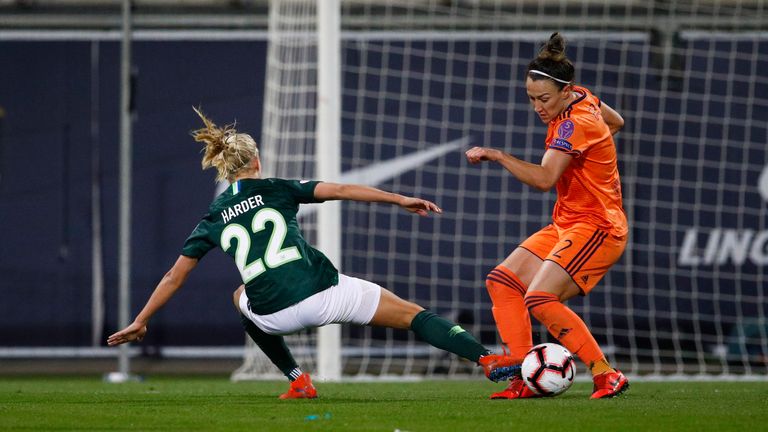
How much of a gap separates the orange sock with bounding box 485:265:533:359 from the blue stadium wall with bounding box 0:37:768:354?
581 centimetres

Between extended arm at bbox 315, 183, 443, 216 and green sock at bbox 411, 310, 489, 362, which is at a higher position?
extended arm at bbox 315, 183, 443, 216

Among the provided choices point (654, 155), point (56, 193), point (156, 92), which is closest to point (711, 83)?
point (654, 155)

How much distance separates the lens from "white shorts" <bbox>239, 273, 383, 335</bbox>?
231 inches

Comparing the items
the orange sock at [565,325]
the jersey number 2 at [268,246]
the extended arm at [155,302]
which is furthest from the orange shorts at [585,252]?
the extended arm at [155,302]

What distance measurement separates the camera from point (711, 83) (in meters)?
12.1

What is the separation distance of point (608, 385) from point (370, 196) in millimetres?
1669

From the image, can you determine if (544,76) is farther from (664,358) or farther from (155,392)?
(664,358)

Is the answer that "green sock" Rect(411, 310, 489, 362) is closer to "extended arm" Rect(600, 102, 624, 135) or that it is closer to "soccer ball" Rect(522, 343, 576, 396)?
"soccer ball" Rect(522, 343, 576, 396)

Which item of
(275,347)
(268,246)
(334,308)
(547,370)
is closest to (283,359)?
(275,347)

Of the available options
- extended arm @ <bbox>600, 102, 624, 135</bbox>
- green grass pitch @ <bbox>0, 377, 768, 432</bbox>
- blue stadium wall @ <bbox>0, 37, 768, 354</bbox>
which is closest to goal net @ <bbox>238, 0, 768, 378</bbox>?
blue stadium wall @ <bbox>0, 37, 768, 354</bbox>

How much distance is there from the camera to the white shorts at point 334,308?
5867mm

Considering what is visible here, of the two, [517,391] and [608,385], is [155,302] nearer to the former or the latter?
[517,391]

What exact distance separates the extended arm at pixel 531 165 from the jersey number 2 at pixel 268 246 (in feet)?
3.45

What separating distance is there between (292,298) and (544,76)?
1.84 m
